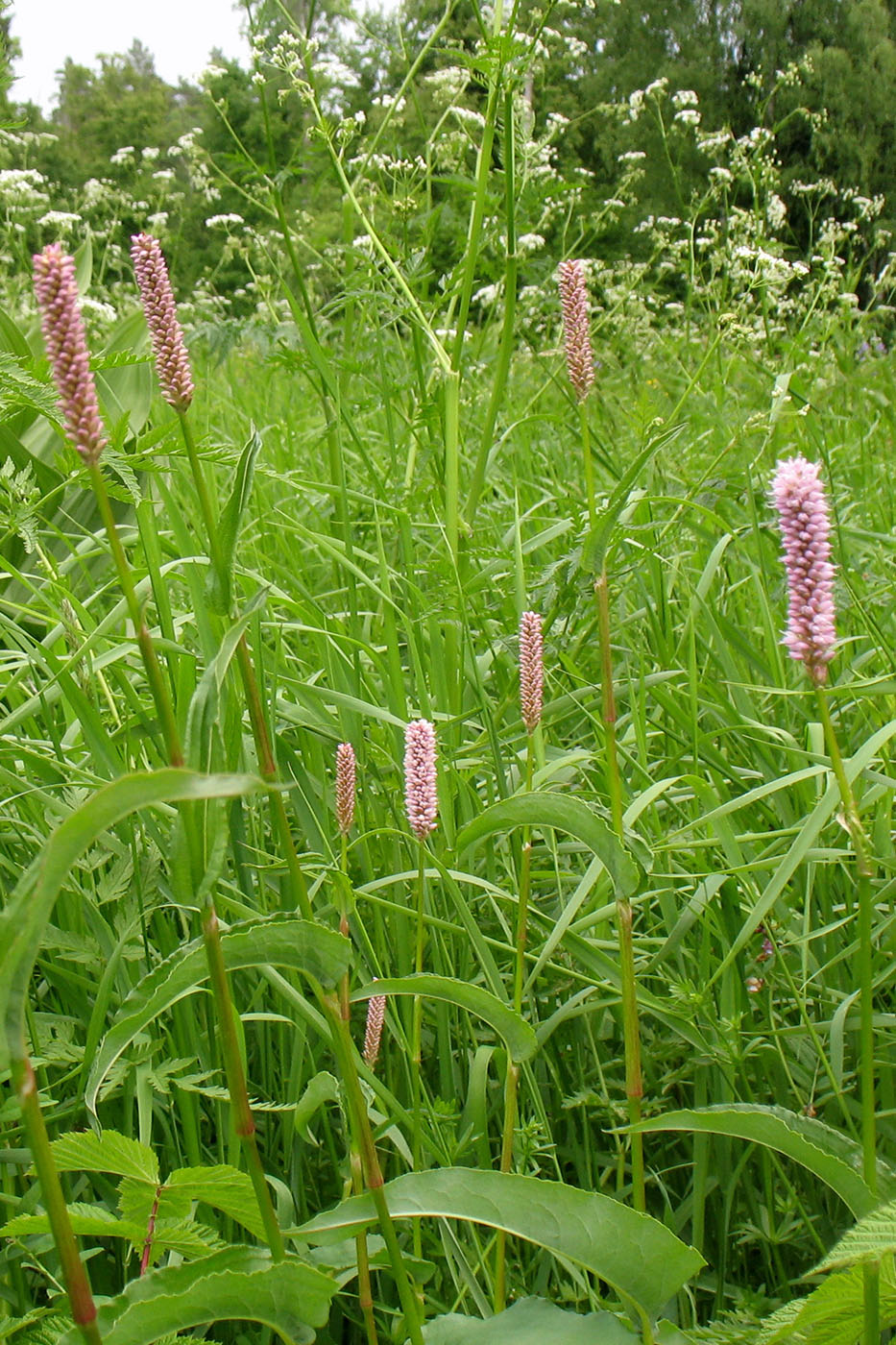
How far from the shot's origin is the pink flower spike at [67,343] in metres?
0.54

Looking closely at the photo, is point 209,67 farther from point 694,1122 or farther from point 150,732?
point 694,1122

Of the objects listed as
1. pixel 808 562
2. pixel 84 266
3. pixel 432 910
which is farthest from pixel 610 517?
pixel 84 266

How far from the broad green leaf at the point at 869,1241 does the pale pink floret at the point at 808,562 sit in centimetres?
30

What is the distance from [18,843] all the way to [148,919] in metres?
0.26

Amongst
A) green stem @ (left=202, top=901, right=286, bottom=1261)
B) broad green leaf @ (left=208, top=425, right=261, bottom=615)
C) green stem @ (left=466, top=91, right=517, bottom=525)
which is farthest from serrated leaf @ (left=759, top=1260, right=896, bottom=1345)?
green stem @ (left=466, top=91, right=517, bottom=525)

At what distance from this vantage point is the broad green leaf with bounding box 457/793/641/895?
0.76 meters

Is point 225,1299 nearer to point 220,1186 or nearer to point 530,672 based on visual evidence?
point 220,1186

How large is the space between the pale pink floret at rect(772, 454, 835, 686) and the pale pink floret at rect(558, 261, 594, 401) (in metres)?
0.31

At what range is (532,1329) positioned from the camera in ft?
2.54

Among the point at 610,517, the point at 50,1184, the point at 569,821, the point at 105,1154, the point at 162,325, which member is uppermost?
the point at 162,325

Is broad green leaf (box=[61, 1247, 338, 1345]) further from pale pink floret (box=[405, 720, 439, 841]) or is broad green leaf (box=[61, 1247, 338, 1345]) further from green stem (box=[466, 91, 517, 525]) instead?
green stem (box=[466, 91, 517, 525])

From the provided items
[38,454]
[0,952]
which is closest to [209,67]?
[38,454]

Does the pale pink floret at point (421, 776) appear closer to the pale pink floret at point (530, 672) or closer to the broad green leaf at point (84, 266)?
the pale pink floret at point (530, 672)

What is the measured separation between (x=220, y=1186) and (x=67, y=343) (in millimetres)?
601
